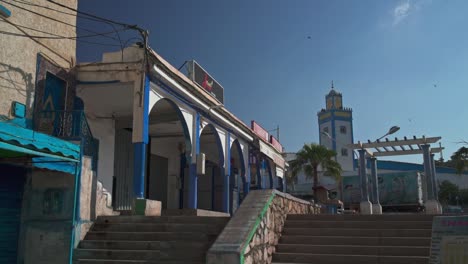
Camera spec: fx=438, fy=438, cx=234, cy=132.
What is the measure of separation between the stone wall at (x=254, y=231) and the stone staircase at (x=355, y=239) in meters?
0.36

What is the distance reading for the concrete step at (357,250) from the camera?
750 centimetres

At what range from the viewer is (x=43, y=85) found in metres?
10.1

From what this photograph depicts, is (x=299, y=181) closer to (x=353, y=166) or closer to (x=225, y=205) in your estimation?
(x=353, y=166)

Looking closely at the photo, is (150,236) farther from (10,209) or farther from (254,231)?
(10,209)

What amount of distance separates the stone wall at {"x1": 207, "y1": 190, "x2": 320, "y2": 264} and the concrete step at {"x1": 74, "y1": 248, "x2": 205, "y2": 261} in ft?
3.19

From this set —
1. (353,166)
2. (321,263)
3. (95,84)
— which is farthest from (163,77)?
(353,166)

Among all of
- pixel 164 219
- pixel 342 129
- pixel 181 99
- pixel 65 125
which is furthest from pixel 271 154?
pixel 342 129

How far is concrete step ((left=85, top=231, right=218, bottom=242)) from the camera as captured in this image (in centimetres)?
805

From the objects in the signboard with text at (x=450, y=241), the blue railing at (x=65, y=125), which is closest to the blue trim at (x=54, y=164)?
the blue railing at (x=65, y=125)

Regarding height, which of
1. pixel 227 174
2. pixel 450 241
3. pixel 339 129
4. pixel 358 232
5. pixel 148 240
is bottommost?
pixel 148 240

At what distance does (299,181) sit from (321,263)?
42.9 m

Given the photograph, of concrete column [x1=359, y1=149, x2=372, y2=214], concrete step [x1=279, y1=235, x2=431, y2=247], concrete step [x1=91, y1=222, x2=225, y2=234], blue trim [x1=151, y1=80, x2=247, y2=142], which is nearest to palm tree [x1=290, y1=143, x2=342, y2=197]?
concrete column [x1=359, y1=149, x2=372, y2=214]

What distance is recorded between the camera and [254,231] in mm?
6855

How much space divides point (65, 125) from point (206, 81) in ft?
22.4
